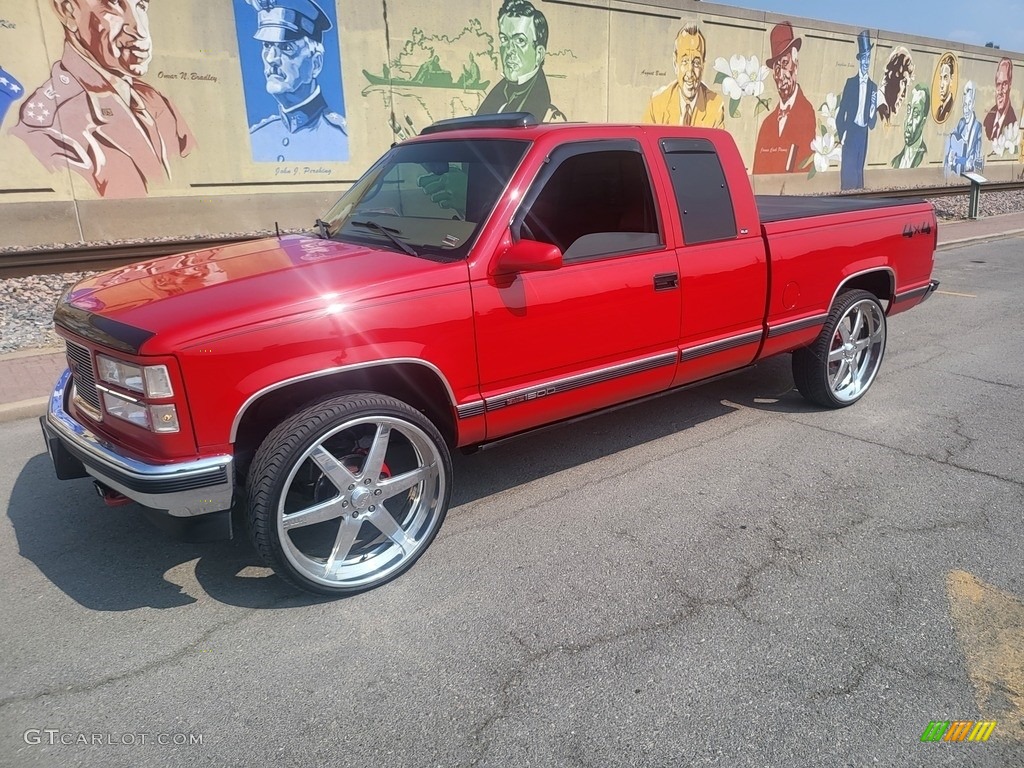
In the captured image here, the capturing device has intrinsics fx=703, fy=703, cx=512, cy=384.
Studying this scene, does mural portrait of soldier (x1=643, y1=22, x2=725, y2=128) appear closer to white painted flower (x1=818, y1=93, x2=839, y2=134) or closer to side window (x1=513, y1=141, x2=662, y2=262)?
white painted flower (x1=818, y1=93, x2=839, y2=134)

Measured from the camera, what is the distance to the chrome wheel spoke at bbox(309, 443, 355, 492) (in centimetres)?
293

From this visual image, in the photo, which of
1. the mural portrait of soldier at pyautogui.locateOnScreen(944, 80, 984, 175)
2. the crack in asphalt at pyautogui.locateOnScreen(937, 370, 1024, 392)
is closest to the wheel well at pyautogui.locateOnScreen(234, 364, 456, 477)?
the crack in asphalt at pyautogui.locateOnScreen(937, 370, 1024, 392)

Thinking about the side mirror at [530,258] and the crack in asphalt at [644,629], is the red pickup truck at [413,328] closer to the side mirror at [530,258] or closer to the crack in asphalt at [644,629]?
the side mirror at [530,258]

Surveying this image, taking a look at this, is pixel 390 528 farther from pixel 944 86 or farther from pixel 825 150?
pixel 944 86

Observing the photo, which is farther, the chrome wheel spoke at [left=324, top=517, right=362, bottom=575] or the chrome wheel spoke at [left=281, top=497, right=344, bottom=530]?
the chrome wheel spoke at [left=324, top=517, right=362, bottom=575]

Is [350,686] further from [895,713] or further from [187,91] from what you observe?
[187,91]

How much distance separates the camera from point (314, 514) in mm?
3010

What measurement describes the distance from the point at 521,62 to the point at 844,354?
1150 cm

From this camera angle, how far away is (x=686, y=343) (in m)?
4.13

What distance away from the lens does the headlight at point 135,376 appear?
2598mm

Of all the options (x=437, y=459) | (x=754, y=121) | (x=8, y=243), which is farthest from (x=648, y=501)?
(x=754, y=121)

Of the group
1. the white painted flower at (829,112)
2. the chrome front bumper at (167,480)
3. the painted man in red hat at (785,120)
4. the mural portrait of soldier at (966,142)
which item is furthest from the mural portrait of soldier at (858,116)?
the chrome front bumper at (167,480)

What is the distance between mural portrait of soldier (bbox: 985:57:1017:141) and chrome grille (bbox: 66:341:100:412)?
103ft

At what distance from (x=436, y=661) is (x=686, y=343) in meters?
2.35
